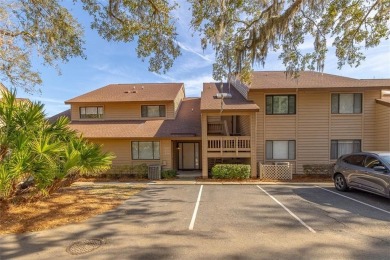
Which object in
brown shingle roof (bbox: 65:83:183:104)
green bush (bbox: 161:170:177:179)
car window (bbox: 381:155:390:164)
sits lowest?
green bush (bbox: 161:170:177:179)

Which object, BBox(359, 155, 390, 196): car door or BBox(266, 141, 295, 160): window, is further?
BBox(266, 141, 295, 160): window

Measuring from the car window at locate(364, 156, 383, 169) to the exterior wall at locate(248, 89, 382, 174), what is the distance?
21.6 feet

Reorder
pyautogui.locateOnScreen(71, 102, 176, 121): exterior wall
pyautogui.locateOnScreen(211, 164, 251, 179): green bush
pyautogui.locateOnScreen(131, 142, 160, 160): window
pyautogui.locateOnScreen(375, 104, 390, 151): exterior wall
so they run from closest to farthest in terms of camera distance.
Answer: pyautogui.locateOnScreen(211, 164, 251, 179): green bush
pyautogui.locateOnScreen(375, 104, 390, 151): exterior wall
pyautogui.locateOnScreen(131, 142, 160, 160): window
pyautogui.locateOnScreen(71, 102, 176, 121): exterior wall

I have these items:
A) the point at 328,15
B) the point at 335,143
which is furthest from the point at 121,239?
the point at 335,143

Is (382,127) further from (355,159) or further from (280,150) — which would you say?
(355,159)

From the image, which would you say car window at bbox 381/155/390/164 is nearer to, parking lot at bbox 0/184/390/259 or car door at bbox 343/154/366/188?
car door at bbox 343/154/366/188

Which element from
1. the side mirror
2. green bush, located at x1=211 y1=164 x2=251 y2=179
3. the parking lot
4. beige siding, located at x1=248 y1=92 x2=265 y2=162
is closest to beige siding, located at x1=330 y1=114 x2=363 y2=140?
beige siding, located at x1=248 y1=92 x2=265 y2=162

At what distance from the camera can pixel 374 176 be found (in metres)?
9.38

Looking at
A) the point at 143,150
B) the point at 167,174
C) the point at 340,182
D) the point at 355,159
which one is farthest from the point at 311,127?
the point at 143,150

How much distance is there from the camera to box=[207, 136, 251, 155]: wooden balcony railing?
15500mm

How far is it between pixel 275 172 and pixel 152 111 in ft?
32.9

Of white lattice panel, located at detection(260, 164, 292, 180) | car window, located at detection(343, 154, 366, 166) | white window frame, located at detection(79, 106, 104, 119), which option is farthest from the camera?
white window frame, located at detection(79, 106, 104, 119)

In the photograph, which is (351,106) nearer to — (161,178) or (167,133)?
(167,133)

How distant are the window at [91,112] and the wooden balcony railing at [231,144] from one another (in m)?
9.27
